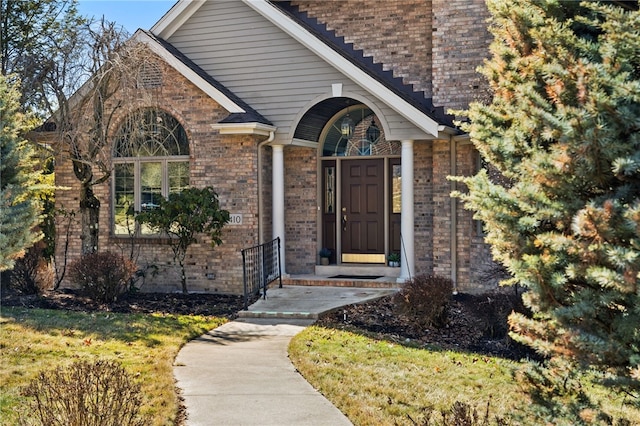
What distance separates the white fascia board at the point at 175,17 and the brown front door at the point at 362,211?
4.50 m

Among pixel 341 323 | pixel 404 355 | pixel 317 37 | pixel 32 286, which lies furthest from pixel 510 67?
pixel 32 286

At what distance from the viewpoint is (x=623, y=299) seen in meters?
3.81

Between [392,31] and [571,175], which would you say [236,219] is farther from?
[571,175]

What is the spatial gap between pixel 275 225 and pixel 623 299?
10.5 metres

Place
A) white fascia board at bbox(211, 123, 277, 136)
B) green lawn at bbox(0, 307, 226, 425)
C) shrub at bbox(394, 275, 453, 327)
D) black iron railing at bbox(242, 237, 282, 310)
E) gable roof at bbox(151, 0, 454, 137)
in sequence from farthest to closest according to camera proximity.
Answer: white fascia board at bbox(211, 123, 277, 136), black iron railing at bbox(242, 237, 282, 310), gable roof at bbox(151, 0, 454, 137), shrub at bbox(394, 275, 453, 327), green lawn at bbox(0, 307, 226, 425)

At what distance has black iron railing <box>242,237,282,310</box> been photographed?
12.7 metres

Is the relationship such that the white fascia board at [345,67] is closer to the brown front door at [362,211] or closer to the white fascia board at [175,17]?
the white fascia board at [175,17]

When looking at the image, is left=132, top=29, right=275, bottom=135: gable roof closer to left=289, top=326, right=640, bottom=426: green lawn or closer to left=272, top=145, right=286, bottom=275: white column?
left=272, top=145, right=286, bottom=275: white column

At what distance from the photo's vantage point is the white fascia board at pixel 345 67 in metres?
12.4

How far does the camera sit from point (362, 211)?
576 inches

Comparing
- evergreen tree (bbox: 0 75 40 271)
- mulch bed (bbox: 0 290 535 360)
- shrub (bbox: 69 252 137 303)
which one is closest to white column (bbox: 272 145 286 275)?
mulch bed (bbox: 0 290 535 360)

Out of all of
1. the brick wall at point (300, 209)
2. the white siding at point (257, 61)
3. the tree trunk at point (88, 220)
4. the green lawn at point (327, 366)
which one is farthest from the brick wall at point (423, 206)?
the tree trunk at point (88, 220)

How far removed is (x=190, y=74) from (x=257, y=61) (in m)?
1.40

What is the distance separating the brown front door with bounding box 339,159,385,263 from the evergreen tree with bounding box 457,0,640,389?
9.80 metres
